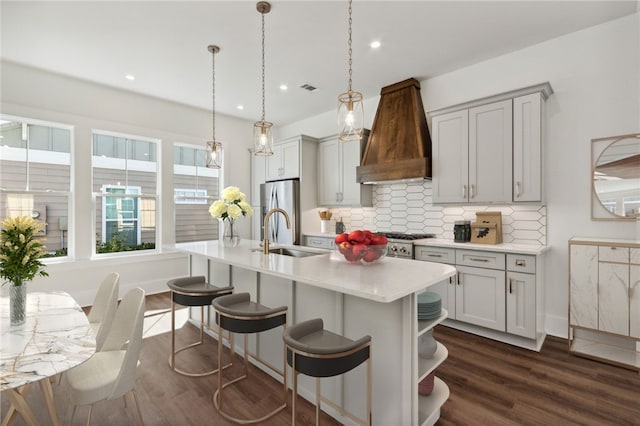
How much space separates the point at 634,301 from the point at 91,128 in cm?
632

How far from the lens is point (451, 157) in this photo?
3654 millimetres

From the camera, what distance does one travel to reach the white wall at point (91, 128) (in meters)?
3.87

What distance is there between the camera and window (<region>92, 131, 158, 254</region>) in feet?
14.8

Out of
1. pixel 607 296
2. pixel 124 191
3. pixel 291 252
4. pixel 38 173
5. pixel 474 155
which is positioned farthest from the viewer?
pixel 124 191

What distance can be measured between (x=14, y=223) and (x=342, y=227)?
13.1 ft

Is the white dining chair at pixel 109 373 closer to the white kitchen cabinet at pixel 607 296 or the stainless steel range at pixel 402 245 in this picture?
the stainless steel range at pixel 402 245

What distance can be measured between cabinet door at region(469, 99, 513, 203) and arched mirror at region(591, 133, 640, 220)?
0.74 metres

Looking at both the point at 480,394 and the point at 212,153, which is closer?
the point at 480,394

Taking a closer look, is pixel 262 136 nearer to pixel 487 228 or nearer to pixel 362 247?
pixel 362 247

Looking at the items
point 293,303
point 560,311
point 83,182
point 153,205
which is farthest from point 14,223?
point 560,311

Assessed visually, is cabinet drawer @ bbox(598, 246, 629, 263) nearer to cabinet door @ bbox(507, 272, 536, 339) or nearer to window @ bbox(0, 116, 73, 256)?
cabinet door @ bbox(507, 272, 536, 339)

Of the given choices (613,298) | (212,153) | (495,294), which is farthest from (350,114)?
(613,298)

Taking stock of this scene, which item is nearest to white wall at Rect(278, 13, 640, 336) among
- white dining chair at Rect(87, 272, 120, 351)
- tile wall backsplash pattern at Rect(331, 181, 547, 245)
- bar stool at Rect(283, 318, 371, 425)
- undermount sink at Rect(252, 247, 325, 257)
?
tile wall backsplash pattern at Rect(331, 181, 547, 245)

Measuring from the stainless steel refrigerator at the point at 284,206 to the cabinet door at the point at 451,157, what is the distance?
2.20m
